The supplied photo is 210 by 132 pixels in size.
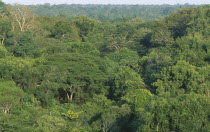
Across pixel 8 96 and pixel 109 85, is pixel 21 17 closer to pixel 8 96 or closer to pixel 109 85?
pixel 109 85

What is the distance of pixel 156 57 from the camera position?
83.0 feet

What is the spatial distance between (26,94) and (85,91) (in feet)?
13.8

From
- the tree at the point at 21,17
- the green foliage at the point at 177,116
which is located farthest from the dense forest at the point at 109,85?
the tree at the point at 21,17

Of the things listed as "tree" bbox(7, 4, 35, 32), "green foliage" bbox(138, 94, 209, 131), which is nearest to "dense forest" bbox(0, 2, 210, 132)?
"green foliage" bbox(138, 94, 209, 131)

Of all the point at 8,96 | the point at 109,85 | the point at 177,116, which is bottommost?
the point at 109,85

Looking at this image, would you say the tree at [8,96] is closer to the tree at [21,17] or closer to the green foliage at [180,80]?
the green foliage at [180,80]

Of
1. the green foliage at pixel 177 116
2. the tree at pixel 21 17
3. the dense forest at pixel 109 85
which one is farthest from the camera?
the tree at pixel 21 17

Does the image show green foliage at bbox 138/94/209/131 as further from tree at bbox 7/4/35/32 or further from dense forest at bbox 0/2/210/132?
tree at bbox 7/4/35/32

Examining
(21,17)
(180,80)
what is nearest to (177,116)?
(180,80)

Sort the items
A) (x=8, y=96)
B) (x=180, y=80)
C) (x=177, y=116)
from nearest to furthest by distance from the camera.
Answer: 1. (x=177, y=116)
2. (x=8, y=96)
3. (x=180, y=80)

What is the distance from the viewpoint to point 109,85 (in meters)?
22.8

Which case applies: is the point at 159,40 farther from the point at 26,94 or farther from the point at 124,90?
the point at 26,94

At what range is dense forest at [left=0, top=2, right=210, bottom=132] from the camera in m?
15.0

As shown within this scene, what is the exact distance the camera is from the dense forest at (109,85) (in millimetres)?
14977
